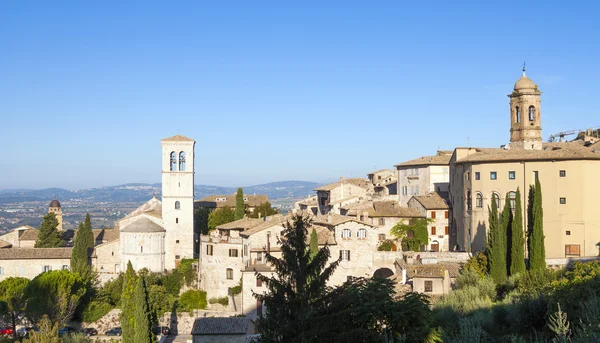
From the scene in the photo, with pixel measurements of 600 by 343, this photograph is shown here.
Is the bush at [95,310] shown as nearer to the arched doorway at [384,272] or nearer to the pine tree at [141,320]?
the pine tree at [141,320]

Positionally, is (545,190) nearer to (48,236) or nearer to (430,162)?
(430,162)

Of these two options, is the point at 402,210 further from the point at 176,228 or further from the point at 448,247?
the point at 176,228

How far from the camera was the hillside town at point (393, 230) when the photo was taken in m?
51.1

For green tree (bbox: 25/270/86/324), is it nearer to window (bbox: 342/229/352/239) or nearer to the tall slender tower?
the tall slender tower

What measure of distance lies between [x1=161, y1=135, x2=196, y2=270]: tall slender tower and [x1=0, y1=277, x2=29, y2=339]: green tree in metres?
13.6

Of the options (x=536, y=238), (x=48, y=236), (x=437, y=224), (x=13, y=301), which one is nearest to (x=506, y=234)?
(x=536, y=238)

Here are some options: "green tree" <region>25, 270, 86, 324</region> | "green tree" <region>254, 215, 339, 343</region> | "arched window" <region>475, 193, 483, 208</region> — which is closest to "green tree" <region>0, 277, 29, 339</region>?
"green tree" <region>25, 270, 86, 324</region>

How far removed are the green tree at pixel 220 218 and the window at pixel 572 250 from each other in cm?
3519

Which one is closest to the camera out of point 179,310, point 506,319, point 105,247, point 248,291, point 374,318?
point 374,318

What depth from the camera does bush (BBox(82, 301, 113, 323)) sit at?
2338 inches

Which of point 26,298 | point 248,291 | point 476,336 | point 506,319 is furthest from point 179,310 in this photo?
point 476,336

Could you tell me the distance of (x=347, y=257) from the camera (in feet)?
177

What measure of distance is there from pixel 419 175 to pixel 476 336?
177 ft

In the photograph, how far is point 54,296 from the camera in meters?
56.1
